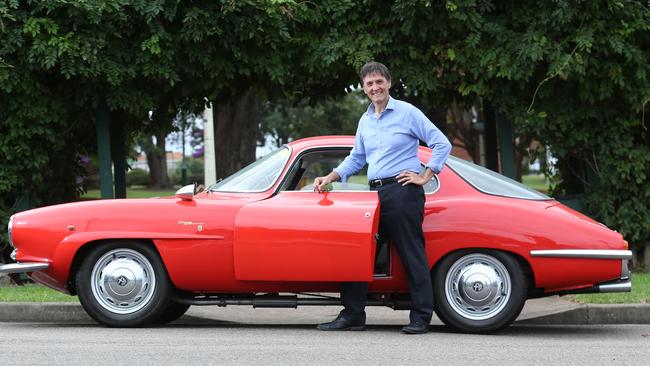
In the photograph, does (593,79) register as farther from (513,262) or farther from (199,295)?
(199,295)

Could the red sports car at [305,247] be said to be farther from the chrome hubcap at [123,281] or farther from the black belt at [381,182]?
the black belt at [381,182]

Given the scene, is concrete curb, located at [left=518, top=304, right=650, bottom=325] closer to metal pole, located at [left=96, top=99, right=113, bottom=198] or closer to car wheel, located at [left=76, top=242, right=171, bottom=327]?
car wheel, located at [left=76, top=242, right=171, bottom=327]

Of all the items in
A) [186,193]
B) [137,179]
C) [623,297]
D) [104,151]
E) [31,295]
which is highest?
[137,179]

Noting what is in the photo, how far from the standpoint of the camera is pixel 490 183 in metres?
8.07

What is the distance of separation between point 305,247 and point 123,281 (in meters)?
1.38

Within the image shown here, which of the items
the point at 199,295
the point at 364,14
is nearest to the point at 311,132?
the point at 364,14

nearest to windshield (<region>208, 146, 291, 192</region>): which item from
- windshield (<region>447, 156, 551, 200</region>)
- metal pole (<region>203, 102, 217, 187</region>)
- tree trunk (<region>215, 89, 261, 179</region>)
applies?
windshield (<region>447, 156, 551, 200</region>)

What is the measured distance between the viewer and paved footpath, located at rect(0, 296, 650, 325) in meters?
8.66

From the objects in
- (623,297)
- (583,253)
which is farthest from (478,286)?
(623,297)

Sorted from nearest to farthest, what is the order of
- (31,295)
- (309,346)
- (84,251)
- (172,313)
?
(309,346), (84,251), (172,313), (31,295)

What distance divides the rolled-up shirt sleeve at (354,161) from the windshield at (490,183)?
0.70 metres

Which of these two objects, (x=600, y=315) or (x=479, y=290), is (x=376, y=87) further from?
(x=600, y=315)

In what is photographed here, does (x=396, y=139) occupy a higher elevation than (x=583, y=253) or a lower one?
higher

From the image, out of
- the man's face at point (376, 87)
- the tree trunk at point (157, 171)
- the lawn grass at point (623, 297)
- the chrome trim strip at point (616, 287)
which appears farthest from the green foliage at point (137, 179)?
the chrome trim strip at point (616, 287)
